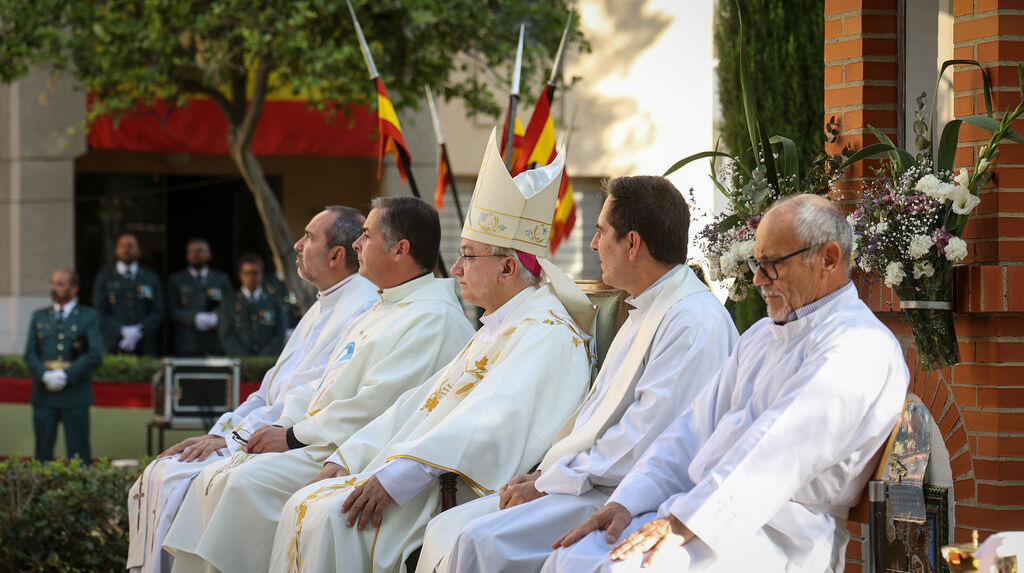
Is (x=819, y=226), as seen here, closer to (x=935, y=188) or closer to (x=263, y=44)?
(x=935, y=188)

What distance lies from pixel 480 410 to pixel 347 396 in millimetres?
1088

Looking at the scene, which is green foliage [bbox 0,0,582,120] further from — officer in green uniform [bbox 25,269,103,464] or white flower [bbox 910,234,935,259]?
white flower [bbox 910,234,935,259]

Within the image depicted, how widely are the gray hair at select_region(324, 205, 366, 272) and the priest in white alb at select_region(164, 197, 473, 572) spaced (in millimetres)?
486

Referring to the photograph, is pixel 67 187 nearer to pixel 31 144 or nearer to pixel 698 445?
pixel 31 144

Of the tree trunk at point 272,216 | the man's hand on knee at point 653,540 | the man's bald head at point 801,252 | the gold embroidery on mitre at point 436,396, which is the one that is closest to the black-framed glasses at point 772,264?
the man's bald head at point 801,252

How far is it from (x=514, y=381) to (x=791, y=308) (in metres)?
1.28

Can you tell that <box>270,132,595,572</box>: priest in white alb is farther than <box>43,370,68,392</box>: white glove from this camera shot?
No

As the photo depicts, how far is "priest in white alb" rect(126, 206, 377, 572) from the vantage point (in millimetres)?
5562

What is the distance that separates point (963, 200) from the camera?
4160 millimetres

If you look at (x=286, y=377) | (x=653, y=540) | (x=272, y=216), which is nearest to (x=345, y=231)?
(x=286, y=377)

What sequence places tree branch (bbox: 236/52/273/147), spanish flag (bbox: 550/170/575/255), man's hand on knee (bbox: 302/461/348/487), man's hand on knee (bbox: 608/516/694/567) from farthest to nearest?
tree branch (bbox: 236/52/273/147), spanish flag (bbox: 550/170/575/255), man's hand on knee (bbox: 302/461/348/487), man's hand on knee (bbox: 608/516/694/567)

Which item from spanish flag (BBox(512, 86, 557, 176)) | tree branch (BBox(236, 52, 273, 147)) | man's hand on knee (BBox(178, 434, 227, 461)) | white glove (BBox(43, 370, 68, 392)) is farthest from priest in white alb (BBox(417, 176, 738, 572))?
tree branch (BBox(236, 52, 273, 147))

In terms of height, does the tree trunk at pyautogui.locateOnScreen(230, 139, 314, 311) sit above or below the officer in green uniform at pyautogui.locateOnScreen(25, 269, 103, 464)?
above

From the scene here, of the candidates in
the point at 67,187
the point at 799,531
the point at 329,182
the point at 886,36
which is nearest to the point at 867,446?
the point at 799,531
